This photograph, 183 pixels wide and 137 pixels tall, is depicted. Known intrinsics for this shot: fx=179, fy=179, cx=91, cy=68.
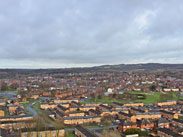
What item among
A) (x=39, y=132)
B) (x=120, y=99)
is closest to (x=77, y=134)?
(x=39, y=132)

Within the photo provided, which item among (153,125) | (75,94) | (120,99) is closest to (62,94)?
(75,94)

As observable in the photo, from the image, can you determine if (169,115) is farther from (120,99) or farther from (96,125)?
(120,99)

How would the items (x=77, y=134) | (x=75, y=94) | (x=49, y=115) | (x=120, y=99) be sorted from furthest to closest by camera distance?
1. (x=75, y=94)
2. (x=120, y=99)
3. (x=49, y=115)
4. (x=77, y=134)

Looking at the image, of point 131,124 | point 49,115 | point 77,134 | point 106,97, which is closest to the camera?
point 77,134

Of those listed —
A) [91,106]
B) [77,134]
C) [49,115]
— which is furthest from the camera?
[91,106]

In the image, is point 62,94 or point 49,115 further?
point 62,94

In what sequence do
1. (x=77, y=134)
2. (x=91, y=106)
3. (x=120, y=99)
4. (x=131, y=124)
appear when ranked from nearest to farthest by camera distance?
1. (x=77, y=134)
2. (x=131, y=124)
3. (x=91, y=106)
4. (x=120, y=99)

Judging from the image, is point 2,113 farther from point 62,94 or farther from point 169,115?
point 169,115

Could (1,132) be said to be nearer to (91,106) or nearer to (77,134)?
(77,134)

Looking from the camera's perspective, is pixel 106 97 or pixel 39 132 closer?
pixel 39 132
